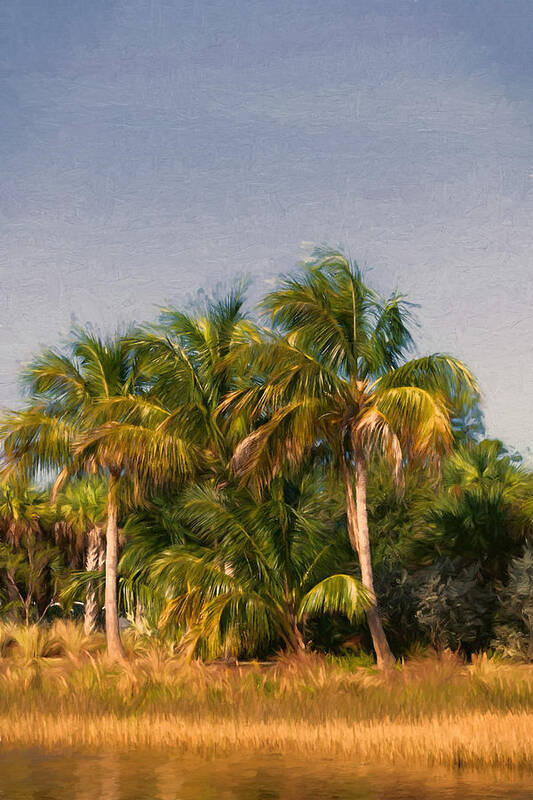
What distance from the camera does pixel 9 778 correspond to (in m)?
12.9

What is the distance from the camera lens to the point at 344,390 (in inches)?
842

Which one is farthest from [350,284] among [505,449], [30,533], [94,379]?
[30,533]

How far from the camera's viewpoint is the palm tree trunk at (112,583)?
26.7m

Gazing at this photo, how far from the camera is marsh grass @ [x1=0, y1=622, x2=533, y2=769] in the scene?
46.2ft

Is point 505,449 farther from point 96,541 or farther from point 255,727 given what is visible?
point 255,727

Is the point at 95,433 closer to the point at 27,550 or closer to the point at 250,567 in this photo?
the point at 250,567

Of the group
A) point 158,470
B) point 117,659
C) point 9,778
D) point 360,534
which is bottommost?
point 9,778

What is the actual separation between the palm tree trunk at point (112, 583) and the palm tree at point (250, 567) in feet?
9.69

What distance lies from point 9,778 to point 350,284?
12.5 m

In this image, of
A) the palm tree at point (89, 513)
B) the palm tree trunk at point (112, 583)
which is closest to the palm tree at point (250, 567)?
the palm tree trunk at point (112, 583)

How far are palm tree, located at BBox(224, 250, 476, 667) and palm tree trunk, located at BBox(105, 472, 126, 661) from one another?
17.9 ft

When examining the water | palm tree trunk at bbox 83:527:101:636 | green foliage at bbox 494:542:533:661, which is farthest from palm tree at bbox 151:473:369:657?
palm tree trunk at bbox 83:527:101:636

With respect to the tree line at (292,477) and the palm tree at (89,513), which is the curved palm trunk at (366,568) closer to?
the tree line at (292,477)

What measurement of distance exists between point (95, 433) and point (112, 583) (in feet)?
17.1
